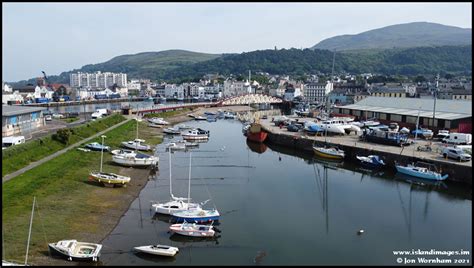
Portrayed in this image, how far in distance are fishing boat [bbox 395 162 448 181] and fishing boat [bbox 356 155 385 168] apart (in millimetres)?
1639

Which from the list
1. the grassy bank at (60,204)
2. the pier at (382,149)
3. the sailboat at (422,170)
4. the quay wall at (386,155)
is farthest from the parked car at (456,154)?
the grassy bank at (60,204)

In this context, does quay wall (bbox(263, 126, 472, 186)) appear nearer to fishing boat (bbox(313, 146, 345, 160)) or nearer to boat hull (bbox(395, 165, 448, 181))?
boat hull (bbox(395, 165, 448, 181))

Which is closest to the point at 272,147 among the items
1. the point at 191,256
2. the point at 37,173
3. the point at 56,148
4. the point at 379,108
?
the point at 379,108

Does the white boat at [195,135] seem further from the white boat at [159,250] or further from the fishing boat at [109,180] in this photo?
the white boat at [159,250]

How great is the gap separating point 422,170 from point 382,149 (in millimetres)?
5080

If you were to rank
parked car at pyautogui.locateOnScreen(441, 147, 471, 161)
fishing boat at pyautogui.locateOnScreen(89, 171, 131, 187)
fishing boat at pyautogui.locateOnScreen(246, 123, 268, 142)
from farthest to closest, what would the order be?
fishing boat at pyautogui.locateOnScreen(246, 123, 268, 142), parked car at pyautogui.locateOnScreen(441, 147, 471, 161), fishing boat at pyautogui.locateOnScreen(89, 171, 131, 187)

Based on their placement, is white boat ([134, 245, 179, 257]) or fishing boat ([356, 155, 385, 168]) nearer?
white boat ([134, 245, 179, 257])

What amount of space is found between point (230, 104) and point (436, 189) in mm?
62054

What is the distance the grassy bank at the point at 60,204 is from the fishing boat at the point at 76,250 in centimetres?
45

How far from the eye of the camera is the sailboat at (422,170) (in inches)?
1000

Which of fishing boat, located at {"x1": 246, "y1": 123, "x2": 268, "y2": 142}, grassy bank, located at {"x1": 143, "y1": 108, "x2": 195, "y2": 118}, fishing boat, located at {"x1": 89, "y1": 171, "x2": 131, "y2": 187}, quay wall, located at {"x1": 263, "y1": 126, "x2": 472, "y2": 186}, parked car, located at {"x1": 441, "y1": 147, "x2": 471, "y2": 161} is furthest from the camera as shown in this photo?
grassy bank, located at {"x1": 143, "y1": 108, "x2": 195, "y2": 118}

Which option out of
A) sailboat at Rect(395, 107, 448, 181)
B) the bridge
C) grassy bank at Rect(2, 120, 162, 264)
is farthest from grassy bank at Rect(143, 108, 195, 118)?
sailboat at Rect(395, 107, 448, 181)

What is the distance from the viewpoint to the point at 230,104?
84375mm

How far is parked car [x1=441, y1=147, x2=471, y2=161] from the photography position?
2625cm
